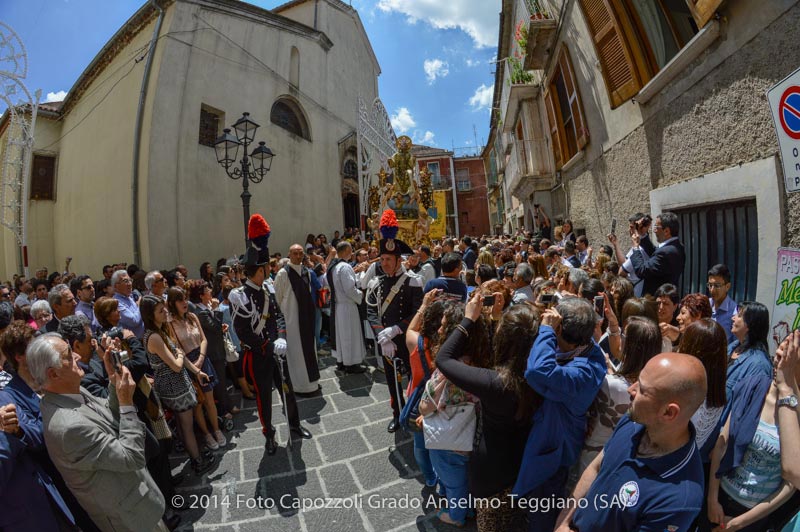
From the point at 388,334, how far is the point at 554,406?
2.08m

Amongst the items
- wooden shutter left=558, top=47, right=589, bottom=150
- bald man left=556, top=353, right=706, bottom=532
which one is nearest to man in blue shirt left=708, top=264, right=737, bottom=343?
bald man left=556, top=353, right=706, bottom=532

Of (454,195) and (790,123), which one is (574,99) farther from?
(454,195)

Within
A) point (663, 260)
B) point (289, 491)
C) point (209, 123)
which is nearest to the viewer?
point (289, 491)

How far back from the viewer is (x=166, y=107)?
34.7 feet

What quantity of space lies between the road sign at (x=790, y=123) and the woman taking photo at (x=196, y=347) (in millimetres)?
5203

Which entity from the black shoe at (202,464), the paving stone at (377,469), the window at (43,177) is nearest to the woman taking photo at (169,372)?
the black shoe at (202,464)

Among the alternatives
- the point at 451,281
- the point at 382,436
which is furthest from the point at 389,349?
the point at 382,436

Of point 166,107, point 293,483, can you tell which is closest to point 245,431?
point 293,483

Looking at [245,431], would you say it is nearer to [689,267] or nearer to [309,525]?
[309,525]

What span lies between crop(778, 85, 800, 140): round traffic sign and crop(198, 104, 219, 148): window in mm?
12659

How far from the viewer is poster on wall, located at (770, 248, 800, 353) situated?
2543 mm

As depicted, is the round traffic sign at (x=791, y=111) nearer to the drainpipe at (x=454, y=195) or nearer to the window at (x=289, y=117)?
the window at (x=289, y=117)

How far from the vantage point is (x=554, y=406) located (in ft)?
6.56

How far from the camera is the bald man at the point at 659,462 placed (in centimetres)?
136
